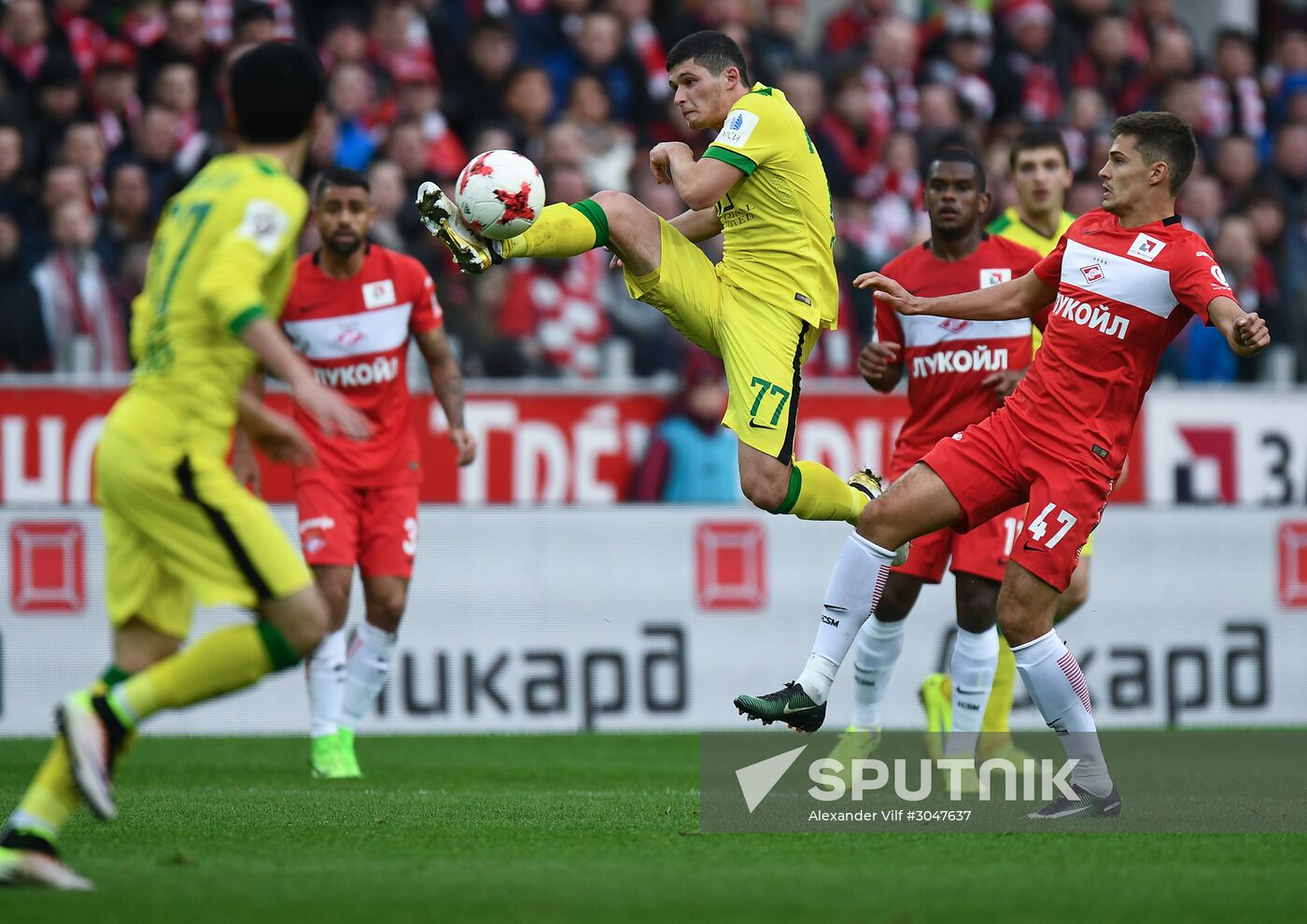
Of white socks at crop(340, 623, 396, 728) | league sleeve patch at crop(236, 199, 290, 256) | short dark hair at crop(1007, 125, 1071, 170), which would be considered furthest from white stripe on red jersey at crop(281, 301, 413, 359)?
league sleeve patch at crop(236, 199, 290, 256)

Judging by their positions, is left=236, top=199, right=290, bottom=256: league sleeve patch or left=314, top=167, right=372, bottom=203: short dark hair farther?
left=314, top=167, right=372, bottom=203: short dark hair

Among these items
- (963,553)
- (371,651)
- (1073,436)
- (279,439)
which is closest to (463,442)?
(371,651)

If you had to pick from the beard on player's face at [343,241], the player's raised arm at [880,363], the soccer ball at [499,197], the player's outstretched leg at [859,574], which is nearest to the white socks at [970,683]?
the player's raised arm at [880,363]

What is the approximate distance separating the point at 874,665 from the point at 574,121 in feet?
24.8

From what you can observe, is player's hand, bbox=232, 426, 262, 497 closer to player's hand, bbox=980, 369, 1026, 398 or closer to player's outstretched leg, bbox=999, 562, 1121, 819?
player's hand, bbox=980, 369, 1026, 398

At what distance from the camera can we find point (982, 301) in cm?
780

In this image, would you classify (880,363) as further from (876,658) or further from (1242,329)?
(1242,329)

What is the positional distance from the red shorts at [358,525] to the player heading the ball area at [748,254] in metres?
2.11

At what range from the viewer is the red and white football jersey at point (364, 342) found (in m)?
9.60

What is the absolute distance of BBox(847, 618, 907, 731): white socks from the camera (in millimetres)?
9125

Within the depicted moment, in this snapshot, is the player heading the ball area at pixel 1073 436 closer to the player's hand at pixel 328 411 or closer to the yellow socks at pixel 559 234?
the yellow socks at pixel 559 234

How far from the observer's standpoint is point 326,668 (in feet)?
31.5

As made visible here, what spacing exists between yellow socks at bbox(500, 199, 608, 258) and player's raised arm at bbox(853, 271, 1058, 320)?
3.74ft

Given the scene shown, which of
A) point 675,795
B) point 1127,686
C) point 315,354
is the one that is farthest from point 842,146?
point 675,795
